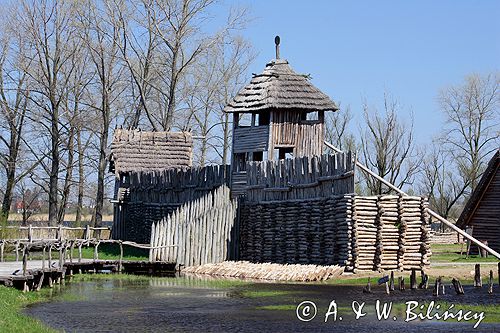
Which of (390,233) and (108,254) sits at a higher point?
(390,233)

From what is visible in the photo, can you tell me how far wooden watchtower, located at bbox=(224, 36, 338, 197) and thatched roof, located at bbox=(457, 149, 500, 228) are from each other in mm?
7391

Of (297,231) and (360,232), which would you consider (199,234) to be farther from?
(360,232)

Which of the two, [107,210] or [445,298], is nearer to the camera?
[445,298]

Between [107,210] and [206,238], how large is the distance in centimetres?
8871

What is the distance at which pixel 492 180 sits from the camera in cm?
4278

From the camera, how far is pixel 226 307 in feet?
76.8

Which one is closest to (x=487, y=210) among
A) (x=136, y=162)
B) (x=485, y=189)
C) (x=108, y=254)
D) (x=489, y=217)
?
(x=489, y=217)

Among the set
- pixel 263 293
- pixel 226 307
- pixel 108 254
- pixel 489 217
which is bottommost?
pixel 226 307

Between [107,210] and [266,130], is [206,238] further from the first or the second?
[107,210]

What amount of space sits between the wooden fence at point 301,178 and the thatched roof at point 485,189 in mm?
10319

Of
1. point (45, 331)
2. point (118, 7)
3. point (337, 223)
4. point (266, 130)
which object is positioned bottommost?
point (45, 331)

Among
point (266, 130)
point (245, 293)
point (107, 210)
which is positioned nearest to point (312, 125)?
point (266, 130)

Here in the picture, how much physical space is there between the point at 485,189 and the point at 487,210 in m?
0.89

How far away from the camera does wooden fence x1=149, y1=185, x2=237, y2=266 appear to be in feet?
121
